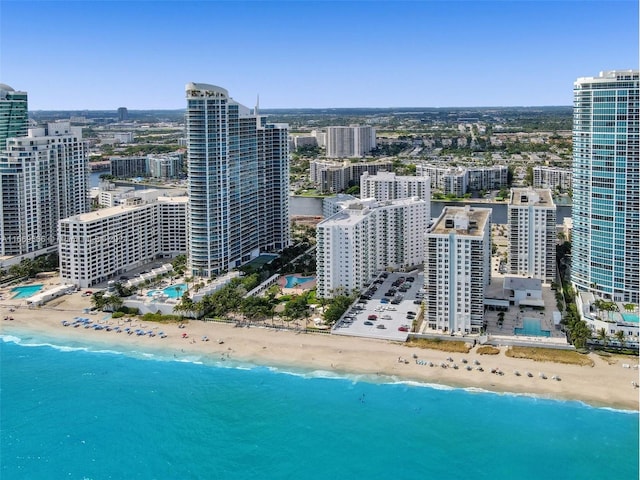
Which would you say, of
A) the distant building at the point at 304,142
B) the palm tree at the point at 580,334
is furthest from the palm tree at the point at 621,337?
the distant building at the point at 304,142

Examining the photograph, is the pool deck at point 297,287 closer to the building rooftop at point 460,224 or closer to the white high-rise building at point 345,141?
the building rooftop at point 460,224

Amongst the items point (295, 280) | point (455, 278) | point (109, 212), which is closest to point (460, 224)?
point (455, 278)

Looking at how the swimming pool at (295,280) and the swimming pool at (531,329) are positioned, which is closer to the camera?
the swimming pool at (531,329)

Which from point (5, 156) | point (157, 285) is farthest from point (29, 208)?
point (157, 285)

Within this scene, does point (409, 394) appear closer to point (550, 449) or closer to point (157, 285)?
point (550, 449)

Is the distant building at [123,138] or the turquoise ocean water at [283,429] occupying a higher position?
the distant building at [123,138]

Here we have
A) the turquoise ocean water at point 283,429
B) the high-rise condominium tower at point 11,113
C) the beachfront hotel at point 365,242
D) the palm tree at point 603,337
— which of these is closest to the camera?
the turquoise ocean water at point 283,429

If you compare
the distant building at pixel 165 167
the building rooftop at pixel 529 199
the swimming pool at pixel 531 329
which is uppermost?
the distant building at pixel 165 167

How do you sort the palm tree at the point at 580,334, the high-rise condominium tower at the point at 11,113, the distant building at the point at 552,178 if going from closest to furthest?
1. the palm tree at the point at 580,334
2. the high-rise condominium tower at the point at 11,113
3. the distant building at the point at 552,178
